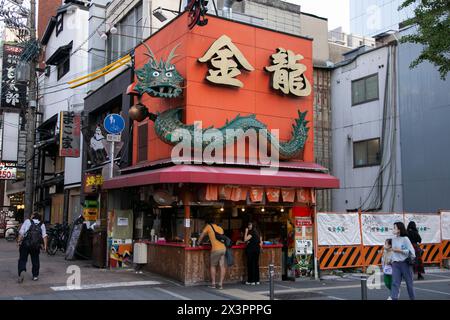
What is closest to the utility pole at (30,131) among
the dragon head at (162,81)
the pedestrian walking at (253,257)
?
the dragon head at (162,81)

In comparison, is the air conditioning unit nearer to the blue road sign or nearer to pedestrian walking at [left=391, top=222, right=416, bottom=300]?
the blue road sign

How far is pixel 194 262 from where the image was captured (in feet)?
44.7

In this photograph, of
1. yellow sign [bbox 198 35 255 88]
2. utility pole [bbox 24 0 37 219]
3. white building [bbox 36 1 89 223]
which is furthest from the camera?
white building [bbox 36 1 89 223]

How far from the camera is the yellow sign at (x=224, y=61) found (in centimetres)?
1473

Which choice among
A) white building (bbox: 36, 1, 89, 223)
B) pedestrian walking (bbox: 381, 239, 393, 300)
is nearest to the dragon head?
pedestrian walking (bbox: 381, 239, 393, 300)

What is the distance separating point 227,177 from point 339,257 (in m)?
5.51

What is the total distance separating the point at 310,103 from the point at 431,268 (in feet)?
26.0

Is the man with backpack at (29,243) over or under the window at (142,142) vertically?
under

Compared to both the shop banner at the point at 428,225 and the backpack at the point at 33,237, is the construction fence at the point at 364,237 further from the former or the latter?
the backpack at the point at 33,237

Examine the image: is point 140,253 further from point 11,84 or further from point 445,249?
point 11,84

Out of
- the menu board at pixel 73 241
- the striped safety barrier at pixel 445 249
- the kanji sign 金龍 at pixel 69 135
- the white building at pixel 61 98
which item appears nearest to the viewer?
the striped safety barrier at pixel 445 249

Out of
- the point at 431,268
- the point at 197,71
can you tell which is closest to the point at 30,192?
the point at 197,71

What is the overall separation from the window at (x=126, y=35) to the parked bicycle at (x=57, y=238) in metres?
8.66

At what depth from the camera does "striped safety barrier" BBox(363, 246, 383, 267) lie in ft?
55.1
